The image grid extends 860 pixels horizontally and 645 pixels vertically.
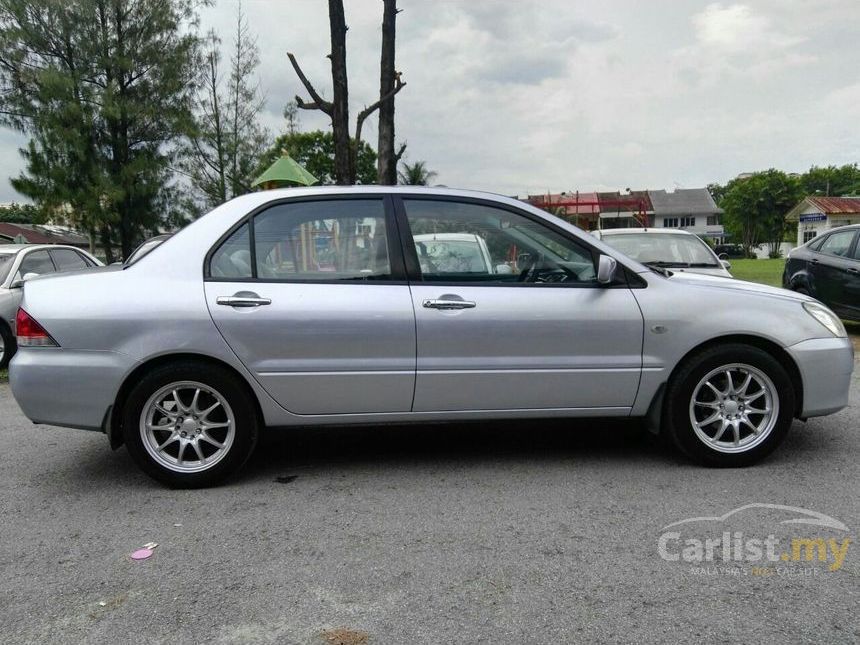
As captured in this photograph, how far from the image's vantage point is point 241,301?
11.7 ft

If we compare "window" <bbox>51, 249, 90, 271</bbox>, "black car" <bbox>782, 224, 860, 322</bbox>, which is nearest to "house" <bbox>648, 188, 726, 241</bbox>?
"black car" <bbox>782, 224, 860, 322</bbox>

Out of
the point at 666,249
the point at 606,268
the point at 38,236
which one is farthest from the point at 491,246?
the point at 38,236

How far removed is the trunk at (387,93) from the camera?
10.6m

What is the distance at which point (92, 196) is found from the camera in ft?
75.3

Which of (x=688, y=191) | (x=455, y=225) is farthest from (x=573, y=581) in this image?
(x=688, y=191)

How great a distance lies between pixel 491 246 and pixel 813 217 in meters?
54.1

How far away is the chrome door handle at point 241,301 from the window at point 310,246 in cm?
15

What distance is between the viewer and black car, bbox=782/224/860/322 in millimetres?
8875

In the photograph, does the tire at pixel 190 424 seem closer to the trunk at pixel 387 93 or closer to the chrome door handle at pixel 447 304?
the chrome door handle at pixel 447 304

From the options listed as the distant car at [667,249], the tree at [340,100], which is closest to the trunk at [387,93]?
the tree at [340,100]

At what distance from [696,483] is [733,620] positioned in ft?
4.52

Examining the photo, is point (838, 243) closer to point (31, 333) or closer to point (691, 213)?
point (31, 333)

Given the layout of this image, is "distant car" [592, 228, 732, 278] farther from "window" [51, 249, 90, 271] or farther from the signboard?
the signboard

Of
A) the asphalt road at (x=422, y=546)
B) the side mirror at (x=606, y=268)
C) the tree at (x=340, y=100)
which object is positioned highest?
the tree at (x=340, y=100)
